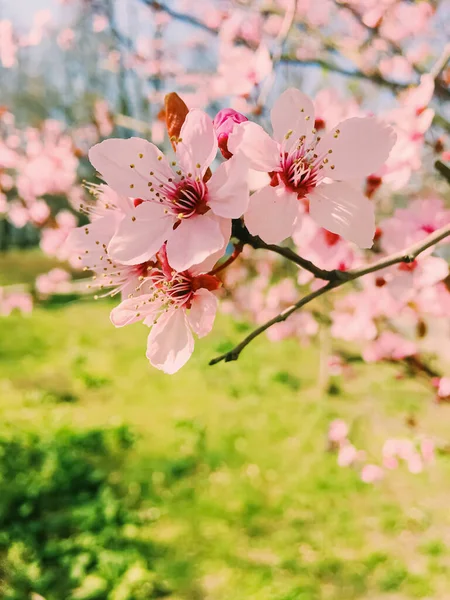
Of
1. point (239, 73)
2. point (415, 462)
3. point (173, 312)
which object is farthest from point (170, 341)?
point (415, 462)

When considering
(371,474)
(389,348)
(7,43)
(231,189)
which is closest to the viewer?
(231,189)

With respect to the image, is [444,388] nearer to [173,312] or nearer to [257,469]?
[173,312]

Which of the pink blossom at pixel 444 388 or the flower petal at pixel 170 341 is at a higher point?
the flower petal at pixel 170 341

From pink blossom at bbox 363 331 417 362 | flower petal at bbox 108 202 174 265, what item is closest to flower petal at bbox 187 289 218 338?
flower petal at bbox 108 202 174 265

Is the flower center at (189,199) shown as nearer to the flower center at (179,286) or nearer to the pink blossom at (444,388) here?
the flower center at (179,286)

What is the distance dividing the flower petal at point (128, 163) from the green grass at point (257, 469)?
258cm

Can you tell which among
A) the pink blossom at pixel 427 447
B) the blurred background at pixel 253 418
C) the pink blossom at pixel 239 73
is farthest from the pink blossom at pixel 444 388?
the pink blossom at pixel 427 447

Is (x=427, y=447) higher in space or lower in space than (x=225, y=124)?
lower

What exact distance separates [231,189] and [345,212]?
0.17 meters

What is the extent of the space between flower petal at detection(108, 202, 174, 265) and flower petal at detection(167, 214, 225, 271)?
2 centimetres

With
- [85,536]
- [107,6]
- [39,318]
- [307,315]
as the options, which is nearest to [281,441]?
[307,315]

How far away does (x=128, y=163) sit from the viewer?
25.5 inches

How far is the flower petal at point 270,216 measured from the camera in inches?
24.8

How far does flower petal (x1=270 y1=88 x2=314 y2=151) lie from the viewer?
0.67 m
